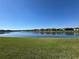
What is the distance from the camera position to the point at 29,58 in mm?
10531

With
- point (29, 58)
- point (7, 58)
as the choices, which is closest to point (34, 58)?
point (29, 58)

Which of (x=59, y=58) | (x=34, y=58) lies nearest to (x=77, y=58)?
(x=59, y=58)

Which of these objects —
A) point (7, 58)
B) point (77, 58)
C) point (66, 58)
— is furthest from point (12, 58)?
point (77, 58)

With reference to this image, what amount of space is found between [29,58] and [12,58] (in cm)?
131

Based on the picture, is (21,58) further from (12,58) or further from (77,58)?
(77,58)

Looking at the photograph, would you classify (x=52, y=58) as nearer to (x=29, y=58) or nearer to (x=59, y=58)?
(x=59, y=58)

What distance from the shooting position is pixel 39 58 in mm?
10570

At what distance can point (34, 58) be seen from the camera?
34.6 feet

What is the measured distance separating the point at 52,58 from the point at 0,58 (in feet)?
13.2

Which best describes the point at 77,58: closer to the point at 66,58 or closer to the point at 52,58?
the point at 66,58

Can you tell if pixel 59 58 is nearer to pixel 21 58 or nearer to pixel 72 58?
pixel 72 58

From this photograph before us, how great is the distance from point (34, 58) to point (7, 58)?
82.0 inches

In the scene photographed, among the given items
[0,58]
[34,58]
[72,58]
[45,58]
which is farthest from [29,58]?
[72,58]

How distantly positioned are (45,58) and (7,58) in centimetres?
293
